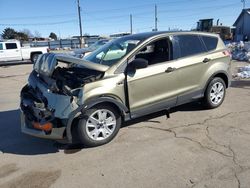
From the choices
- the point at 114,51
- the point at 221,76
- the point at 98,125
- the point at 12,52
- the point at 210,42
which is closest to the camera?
the point at 98,125

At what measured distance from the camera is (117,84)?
15.9 ft

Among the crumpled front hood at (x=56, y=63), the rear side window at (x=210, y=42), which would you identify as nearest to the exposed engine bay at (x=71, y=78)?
the crumpled front hood at (x=56, y=63)

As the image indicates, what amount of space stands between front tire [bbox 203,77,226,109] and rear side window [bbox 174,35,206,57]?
2.49 ft

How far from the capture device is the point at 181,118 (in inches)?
233

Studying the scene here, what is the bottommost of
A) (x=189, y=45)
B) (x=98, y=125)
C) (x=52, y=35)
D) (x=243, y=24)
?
(x=98, y=125)

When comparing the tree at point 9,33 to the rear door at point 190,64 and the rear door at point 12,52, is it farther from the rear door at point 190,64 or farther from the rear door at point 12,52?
the rear door at point 190,64

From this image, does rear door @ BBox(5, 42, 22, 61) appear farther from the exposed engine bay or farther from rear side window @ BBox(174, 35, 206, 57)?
rear side window @ BBox(174, 35, 206, 57)

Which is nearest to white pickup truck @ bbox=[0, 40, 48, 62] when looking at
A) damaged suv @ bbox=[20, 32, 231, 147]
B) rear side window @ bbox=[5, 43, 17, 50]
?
rear side window @ bbox=[5, 43, 17, 50]

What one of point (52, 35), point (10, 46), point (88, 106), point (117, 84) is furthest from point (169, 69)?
point (52, 35)

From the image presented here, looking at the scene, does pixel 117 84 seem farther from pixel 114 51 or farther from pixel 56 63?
pixel 114 51

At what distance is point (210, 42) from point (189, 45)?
694 mm

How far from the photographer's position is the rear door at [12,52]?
22670mm

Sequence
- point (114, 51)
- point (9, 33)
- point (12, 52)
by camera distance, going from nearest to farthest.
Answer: point (114, 51)
point (12, 52)
point (9, 33)

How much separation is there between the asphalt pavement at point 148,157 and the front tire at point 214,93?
39cm
